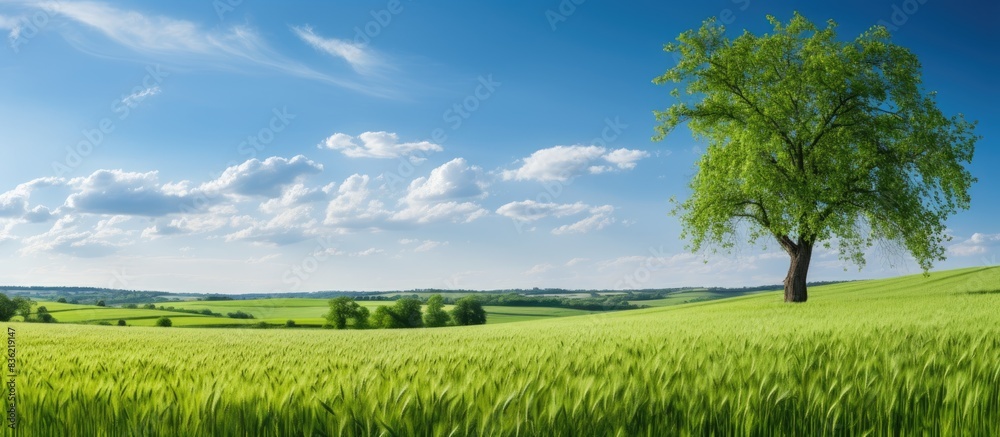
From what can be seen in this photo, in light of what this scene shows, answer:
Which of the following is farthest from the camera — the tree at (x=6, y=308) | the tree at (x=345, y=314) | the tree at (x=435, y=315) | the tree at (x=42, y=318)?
the tree at (x=435, y=315)

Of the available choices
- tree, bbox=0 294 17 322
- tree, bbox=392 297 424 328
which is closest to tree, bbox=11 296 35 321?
tree, bbox=0 294 17 322

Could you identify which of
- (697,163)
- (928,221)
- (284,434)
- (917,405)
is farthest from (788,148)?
(284,434)

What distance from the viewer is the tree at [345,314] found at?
309 ft

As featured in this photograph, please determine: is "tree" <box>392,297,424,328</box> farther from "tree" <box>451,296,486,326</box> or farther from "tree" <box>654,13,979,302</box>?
"tree" <box>654,13,979,302</box>

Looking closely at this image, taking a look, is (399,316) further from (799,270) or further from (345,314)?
(799,270)

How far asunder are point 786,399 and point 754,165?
27.7m

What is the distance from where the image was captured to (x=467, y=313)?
103125 mm

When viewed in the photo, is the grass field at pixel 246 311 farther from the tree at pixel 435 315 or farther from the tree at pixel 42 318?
the tree at pixel 435 315

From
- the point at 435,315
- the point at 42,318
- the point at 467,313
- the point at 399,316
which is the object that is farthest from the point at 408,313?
the point at 42,318

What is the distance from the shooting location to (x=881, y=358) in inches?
207

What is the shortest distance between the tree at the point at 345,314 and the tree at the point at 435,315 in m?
10.7

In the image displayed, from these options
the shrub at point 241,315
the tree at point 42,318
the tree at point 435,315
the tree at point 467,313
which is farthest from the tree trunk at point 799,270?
the tree at point 42,318

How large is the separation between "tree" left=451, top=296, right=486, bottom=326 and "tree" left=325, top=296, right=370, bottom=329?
15589mm

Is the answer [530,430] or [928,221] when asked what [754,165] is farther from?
[530,430]
